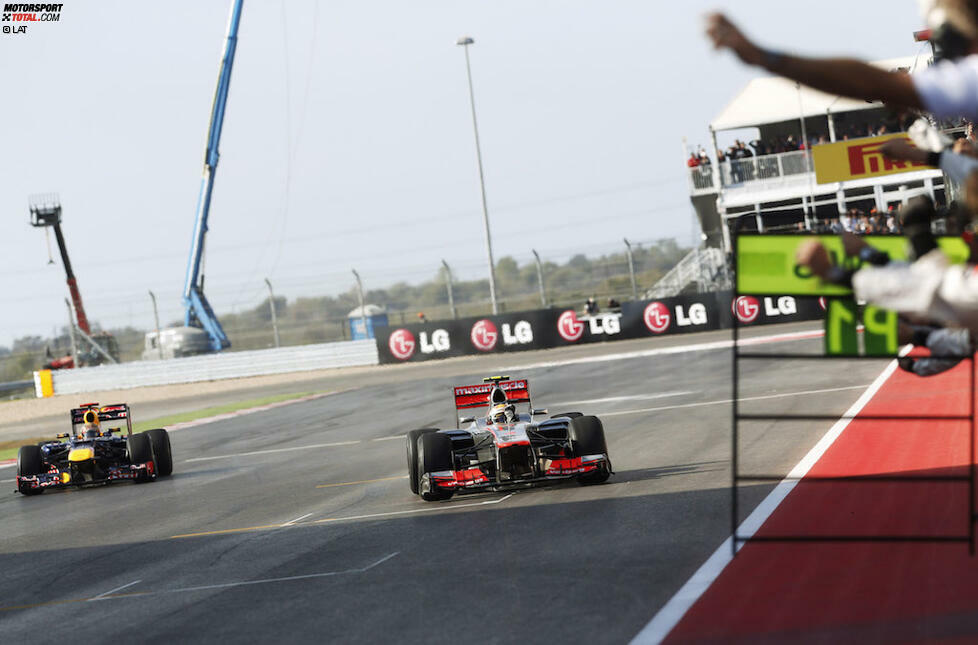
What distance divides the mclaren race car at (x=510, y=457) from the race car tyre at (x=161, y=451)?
627 cm

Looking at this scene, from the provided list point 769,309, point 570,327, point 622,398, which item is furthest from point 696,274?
point 622,398

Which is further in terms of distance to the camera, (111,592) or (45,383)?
(45,383)

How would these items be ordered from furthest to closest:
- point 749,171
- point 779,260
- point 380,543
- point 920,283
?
1. point 749,171
2. point 380,543
3. point 779,260
4. point 920,283

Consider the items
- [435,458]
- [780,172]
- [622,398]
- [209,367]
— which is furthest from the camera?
[209,367]

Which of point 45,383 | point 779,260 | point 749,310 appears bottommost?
point 749,310

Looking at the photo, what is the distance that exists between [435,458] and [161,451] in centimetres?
694

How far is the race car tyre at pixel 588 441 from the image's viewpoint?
11.5 m

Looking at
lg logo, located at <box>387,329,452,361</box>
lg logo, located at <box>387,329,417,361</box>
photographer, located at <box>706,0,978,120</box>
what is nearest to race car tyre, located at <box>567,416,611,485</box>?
photographer, located at <box>706,0,978,120</box>

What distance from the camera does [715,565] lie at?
289 inches

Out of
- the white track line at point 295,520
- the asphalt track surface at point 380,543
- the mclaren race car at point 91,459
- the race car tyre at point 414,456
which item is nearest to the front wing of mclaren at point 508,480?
the asphalt track surface at point 380,543

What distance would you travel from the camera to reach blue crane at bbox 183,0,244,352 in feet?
152

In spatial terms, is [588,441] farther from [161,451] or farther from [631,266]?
[631,266]

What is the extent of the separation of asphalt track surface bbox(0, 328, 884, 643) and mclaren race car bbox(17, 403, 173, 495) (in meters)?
0.27

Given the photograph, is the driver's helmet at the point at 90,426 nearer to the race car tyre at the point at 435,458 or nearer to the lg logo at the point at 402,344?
the race car tyre at the point at 435,458
